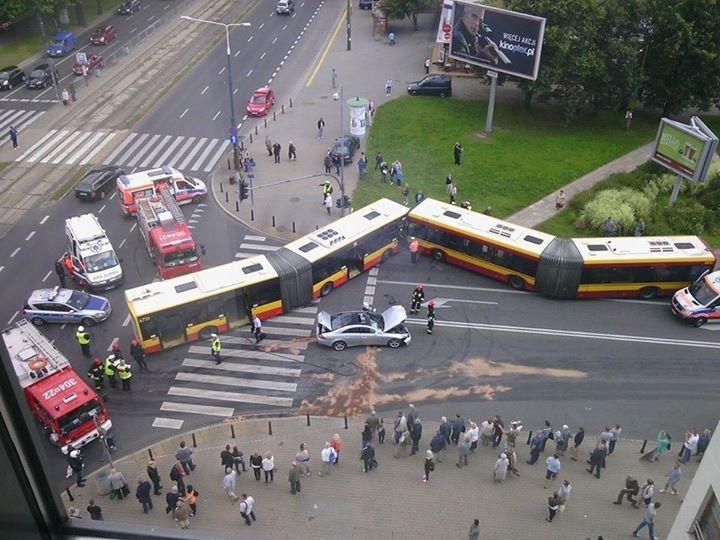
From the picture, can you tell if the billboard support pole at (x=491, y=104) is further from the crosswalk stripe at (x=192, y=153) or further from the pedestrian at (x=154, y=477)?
the pedestrian at (x=154, y=477)

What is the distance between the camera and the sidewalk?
594 inches

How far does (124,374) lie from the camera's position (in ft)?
66.9


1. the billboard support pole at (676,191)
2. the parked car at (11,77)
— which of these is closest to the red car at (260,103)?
the parked car at (11,77)

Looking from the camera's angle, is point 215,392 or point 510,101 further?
point 510,101

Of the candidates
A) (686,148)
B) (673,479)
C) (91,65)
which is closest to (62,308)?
(673,479)

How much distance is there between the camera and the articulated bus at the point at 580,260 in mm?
24594

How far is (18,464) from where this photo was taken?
2.40 metres

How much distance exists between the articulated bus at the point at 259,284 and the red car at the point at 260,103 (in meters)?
16.3

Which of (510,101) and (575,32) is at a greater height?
(575,32)

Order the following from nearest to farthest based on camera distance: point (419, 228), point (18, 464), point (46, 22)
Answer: point (18, 464)
point (419, 228)
point (46, 22)

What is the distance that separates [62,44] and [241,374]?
1521 inches

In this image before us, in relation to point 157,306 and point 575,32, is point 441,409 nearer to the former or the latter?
point 157,306

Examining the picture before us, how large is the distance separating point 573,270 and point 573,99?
695 inches

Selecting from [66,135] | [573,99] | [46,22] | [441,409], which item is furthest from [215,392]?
[46,22]
